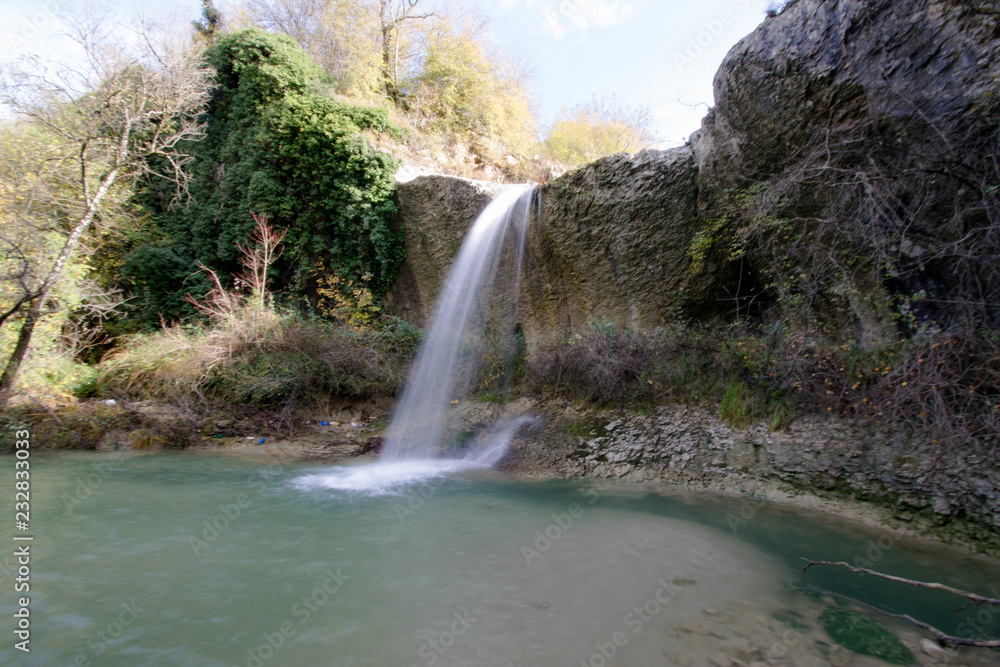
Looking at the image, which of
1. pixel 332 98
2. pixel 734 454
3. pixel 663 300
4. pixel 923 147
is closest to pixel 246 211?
pixel 332 98

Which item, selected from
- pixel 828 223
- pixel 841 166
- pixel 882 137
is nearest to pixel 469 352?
pixel 828 223

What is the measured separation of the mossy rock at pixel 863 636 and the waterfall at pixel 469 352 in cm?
471

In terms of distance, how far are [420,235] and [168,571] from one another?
9033 mm

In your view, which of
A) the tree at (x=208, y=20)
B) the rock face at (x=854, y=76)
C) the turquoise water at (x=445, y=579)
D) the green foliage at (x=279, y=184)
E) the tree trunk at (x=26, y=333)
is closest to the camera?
the turquoise water at (x=445, y=579)

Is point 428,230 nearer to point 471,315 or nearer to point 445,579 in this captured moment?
point 471,315

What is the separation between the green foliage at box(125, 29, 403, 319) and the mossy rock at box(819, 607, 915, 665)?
10.7m

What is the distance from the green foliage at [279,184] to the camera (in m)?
11.7

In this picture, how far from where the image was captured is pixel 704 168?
23.7 feet

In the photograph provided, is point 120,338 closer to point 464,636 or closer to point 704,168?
point 464,636

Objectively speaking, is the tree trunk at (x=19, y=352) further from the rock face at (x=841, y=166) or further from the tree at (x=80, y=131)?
the rock face at (x=841, y=166)

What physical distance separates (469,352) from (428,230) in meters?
3.36

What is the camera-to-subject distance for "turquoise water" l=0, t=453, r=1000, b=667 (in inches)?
99.2

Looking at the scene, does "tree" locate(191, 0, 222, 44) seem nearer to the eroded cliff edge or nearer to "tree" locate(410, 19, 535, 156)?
"tree" locate(410, 19, 535, 156)

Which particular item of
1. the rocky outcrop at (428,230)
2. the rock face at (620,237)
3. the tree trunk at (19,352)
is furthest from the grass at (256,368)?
the rock face at (620,237)
